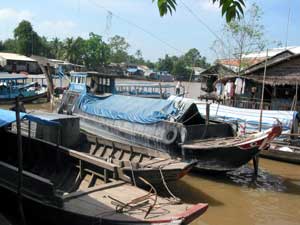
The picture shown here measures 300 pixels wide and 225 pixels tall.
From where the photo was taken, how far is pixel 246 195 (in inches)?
393

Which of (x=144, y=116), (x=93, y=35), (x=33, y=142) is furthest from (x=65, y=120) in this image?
(x=93, y=35)

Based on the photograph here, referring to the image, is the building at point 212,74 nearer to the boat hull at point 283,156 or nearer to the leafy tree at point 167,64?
the boat hull at point 283,156

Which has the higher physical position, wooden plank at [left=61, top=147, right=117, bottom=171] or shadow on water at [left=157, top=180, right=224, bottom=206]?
wooden plank at [left=61, top=147, right=117, bottom=171]

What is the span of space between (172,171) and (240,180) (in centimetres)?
385

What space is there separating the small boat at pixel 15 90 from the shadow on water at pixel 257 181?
56.4 ft

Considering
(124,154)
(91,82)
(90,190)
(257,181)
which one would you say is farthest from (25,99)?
(90,190)

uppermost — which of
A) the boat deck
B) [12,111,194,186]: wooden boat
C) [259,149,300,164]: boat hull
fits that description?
[12,111,194,186]: wooden boat

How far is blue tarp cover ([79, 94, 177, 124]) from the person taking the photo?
39.0 feet

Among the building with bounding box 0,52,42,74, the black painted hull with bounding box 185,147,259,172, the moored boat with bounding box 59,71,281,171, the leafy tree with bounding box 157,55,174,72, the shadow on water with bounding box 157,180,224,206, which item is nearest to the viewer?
the shadow on water with bounding box 157,180,224,206

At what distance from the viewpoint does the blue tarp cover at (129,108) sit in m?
11.9

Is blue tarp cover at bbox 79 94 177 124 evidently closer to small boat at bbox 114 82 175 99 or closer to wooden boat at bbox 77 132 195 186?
wooden boat at bbox 77 132 195 186

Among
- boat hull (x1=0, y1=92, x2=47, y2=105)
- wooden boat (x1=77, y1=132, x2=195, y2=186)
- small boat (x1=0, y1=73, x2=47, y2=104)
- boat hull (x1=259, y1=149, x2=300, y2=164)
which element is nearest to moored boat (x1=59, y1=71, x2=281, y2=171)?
wooden boat (x1=77, y1=132, x2=195, y2=186)

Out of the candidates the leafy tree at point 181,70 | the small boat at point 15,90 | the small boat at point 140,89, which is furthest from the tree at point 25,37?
the small boat at point 140,89

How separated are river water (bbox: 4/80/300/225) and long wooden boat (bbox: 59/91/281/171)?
57 centimetres
